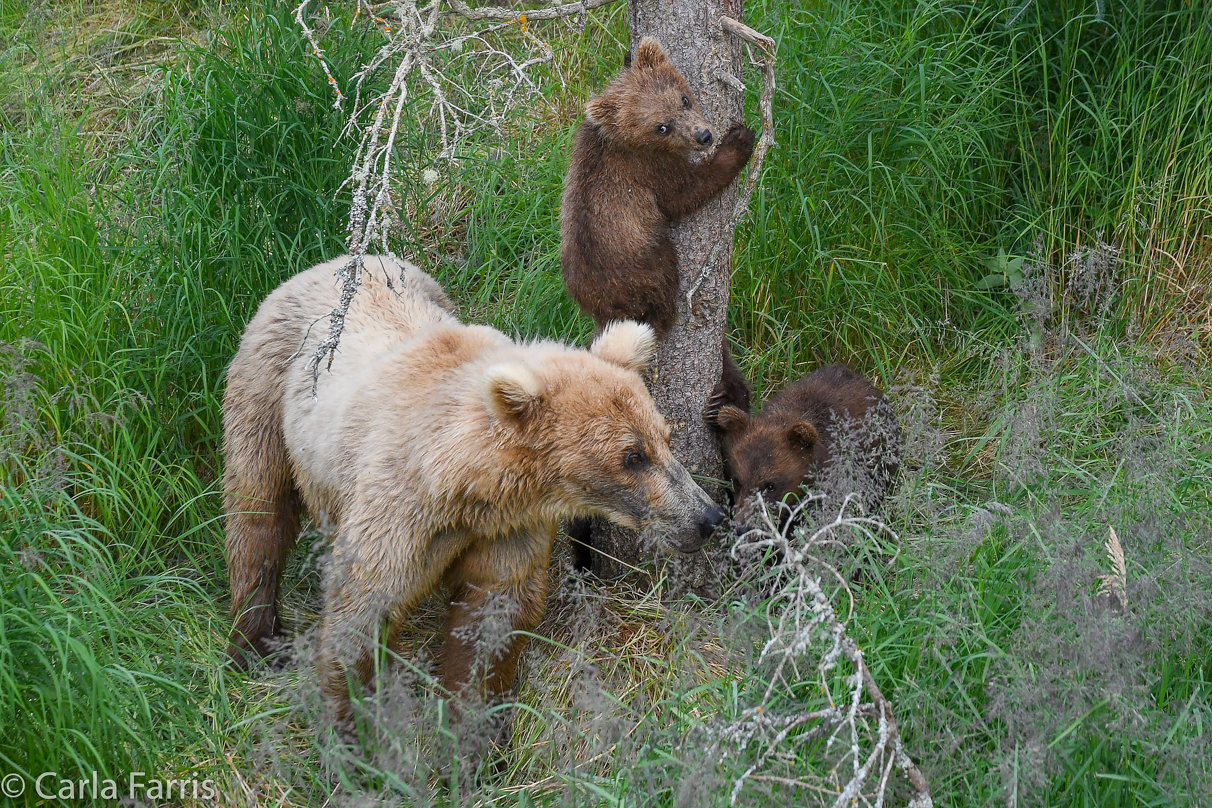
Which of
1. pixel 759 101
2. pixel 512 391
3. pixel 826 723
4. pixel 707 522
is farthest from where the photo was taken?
pixel 759 101

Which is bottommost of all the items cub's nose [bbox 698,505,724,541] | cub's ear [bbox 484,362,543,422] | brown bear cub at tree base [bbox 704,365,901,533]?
brown bear cub at tree base [bbox 704,365,901,533]

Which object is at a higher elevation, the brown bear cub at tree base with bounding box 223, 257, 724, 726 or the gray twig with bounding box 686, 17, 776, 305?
the gray twig with bounding box 686, 17, 776, 305

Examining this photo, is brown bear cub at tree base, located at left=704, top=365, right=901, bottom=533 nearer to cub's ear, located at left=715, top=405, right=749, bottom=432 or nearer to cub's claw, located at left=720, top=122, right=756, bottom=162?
cub's ear, located at left=715, top=405, right=749, bottom=432

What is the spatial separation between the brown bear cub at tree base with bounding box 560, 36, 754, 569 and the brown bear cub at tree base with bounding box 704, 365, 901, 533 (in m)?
0.62

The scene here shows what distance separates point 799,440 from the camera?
4.45 meters

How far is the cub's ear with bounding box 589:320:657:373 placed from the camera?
3748 millimetres

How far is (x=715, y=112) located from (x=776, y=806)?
107 inches

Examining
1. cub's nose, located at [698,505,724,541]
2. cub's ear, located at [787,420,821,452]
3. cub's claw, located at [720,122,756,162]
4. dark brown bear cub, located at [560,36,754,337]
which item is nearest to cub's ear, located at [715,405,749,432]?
cub's ear, located at [787,420,821,452]

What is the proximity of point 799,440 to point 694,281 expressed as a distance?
0.83 metres

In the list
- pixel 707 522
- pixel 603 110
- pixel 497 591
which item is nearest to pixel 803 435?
pixel 707 522

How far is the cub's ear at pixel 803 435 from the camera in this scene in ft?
14.4

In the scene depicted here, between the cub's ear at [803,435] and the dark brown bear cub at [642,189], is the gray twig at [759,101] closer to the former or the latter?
the dark brown bear cub at [642,189]

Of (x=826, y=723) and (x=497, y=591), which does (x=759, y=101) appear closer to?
(x=497, y=591)

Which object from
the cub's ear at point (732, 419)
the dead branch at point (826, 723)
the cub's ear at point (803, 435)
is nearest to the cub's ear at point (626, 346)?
the cub's ear at point (732, 419)
